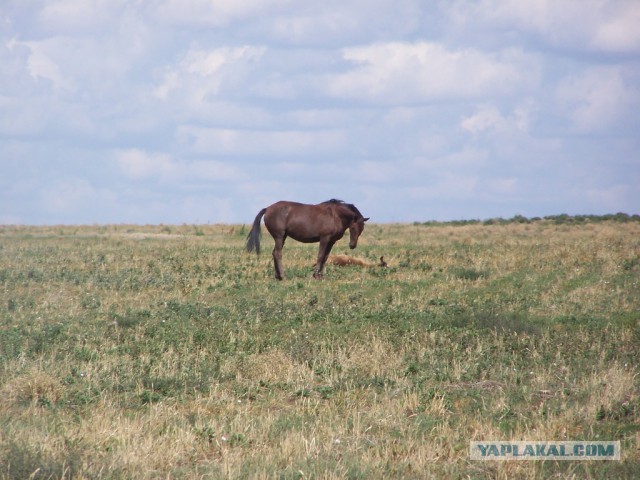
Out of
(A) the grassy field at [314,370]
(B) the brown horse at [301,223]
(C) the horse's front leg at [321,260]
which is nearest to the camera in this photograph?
(A) the grassy field at [314,370]

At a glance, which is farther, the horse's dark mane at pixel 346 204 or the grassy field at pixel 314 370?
the horse's dark mane at pixel 346 204

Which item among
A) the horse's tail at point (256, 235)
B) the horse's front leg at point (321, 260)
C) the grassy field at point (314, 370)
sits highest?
the horse's tail at point (256, 235)

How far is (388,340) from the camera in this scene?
500 inches

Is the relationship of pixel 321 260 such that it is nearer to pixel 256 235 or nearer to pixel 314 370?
pixel 256 235

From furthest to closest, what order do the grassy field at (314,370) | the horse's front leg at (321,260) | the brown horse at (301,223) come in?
the brown horse at (301,223) < the horse's front leg at (321,260) < the grassy field at (314,370)

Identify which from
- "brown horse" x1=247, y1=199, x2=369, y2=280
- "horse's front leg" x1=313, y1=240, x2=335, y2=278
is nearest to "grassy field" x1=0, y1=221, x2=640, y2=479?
"horse's front leg" x1=313, y1=240, x2=335, y2=278

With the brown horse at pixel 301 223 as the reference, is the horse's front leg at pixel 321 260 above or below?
below

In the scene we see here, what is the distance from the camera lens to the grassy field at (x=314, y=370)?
7035mm

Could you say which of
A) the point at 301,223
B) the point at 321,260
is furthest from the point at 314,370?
the point at 301,223

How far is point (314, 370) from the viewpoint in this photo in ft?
34.7

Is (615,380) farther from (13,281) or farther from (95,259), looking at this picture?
(95,259)

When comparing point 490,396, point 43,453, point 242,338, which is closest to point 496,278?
point 242,338

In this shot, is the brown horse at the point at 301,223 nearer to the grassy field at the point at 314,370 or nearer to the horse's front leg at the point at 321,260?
the horse's front leg at the point at 321,260

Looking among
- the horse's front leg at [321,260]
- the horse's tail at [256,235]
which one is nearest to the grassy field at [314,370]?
the horse's front leg at [321,260]
